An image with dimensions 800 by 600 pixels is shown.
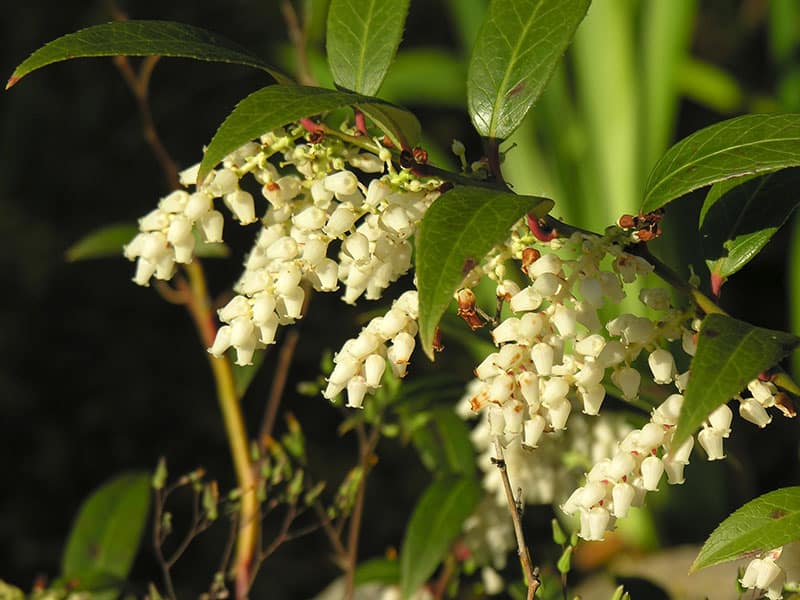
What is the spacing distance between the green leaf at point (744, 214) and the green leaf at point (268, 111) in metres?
0.26

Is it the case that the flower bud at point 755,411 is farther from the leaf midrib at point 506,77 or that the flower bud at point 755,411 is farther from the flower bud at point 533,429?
the leaf midrib at point 506,77

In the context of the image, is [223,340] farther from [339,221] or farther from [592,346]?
[592,346]

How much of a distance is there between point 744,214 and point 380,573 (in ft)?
1.80

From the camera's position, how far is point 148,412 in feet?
7.15

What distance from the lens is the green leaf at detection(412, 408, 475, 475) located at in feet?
3.59

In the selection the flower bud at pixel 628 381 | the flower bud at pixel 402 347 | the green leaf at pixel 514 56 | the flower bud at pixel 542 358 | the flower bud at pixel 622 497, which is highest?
the green leaf at pixel 514 56

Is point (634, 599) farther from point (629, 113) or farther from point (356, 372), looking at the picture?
point (629, 113)

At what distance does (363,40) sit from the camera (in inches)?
27.7

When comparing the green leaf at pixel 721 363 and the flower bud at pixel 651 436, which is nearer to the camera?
the green leaf at pixel 721 363

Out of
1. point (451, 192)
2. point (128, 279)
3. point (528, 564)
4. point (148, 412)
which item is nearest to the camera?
point (451, 192)

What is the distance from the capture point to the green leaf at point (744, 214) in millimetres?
695

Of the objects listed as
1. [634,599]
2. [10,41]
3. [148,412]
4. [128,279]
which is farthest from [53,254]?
[634,599]

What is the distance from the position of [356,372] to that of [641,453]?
6.9 inches

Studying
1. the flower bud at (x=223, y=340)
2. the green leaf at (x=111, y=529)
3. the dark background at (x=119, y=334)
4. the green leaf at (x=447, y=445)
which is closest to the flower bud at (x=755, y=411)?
the flower bud at (x=223, y=340)
